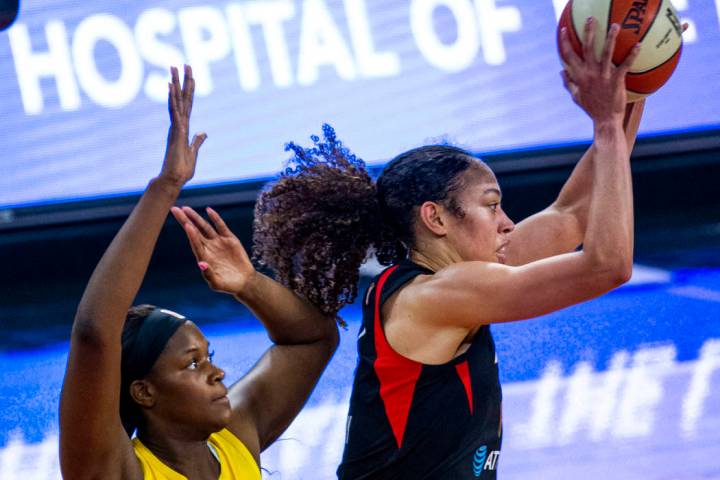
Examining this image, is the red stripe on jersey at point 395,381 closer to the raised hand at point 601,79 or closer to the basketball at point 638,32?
the raised hand at point 601,79

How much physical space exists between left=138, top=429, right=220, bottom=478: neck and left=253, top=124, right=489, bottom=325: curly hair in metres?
0.53

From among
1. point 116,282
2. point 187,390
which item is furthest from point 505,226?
point 116,282

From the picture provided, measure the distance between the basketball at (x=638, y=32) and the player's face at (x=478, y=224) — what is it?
0.38m

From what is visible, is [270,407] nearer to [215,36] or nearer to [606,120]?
[606,120]

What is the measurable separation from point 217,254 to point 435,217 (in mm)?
528

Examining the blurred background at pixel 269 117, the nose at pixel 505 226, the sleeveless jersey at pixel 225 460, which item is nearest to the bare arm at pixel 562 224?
the nose at pixel 505 226

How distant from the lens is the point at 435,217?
→ 104 inches

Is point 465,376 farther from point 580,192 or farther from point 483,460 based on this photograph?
point 580,192

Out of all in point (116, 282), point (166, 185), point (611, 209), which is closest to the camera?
point (116, 282)

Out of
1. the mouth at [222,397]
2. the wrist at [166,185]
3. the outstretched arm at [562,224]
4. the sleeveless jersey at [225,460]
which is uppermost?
the wrist at [166,185]

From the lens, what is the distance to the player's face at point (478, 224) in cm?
264

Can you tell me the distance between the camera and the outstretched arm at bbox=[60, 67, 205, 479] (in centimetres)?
210

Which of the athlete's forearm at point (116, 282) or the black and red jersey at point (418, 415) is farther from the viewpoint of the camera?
the black and red jersey at point (418, 415)

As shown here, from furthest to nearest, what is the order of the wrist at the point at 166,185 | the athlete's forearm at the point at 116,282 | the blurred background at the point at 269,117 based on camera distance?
the blurred background at the point at 269,117 → the wrist at the point at 166,185 → the athlete's forearm at the point at 116,282
